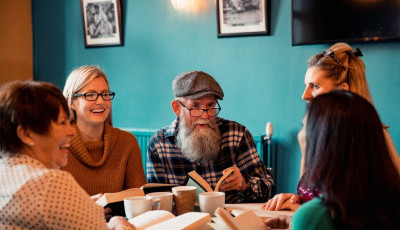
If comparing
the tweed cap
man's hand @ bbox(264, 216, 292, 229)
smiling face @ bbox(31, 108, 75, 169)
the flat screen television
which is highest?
the flat screen television

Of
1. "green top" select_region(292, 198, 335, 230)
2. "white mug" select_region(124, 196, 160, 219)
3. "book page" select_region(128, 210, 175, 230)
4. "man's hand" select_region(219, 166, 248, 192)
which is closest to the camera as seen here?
"green top" select_region(292, 198, 335, 230)

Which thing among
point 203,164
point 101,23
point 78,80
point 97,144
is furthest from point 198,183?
point 101,23

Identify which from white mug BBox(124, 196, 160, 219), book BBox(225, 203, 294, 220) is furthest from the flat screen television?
white mug BBox(124, 196, 160, 219)

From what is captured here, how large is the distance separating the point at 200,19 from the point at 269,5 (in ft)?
2.14

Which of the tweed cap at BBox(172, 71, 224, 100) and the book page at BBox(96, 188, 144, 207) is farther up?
the tweed cap at BBox(172, 71, 224, 100)

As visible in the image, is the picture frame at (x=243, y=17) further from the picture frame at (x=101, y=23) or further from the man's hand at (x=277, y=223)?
the man's hand at (x=277, y=223)

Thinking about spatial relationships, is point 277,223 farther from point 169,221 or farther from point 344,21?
point 344,21

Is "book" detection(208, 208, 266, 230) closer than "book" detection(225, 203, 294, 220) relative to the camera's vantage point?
Yes

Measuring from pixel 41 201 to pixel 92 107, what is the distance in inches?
48.7

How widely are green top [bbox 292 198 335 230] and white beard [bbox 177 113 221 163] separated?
1255 millimetres

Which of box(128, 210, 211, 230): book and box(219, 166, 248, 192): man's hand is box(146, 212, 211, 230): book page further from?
box(219, 166, 248, 192): man's hand

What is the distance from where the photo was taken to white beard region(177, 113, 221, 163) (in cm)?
238

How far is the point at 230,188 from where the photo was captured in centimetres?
215

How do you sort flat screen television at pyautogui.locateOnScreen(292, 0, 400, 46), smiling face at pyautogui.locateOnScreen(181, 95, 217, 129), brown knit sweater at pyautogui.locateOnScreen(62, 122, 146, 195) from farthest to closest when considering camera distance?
flat screen television at pyautogui.locateOnScreen(292, 0, 400, 46), smiling face at pyautogui.locateOnScreen(181, 95, 217, 129), brown knit sweater at pyautogui.locateOnScreen(62, 122, 146, 195)
